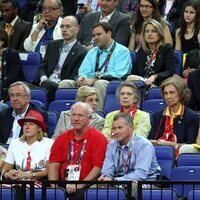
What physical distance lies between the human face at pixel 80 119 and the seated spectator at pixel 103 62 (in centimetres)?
243

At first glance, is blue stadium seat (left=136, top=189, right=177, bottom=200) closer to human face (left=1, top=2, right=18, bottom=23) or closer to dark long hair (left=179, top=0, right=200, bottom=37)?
dark long hair (left=179, top=0, right=200, bottom=37)

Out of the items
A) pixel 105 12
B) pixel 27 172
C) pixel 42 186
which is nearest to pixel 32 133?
pixel 27 172

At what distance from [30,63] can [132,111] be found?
3.57 m

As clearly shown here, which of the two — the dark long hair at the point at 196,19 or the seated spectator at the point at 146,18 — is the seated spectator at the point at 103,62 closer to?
the seated spectator at the point at 146,18

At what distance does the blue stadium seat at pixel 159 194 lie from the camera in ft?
38.1

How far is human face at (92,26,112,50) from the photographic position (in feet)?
51.3

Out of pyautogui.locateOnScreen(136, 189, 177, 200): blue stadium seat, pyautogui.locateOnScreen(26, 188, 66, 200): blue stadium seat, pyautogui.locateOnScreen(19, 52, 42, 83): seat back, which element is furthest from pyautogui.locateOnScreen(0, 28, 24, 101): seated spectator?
pyautogui.locateOnScreen(136, 189, 177, 200): blue stadium seat

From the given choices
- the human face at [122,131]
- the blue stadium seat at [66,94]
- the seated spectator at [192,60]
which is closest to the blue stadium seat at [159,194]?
the human face at [122,131]

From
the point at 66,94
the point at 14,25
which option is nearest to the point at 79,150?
the point at 66,94

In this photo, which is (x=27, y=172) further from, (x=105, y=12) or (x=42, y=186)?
(x=105, y=12)

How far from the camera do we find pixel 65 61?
16.1 m

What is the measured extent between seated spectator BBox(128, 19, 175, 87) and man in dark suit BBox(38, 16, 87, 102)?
0.97m

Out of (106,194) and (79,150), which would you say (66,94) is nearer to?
(79,150)

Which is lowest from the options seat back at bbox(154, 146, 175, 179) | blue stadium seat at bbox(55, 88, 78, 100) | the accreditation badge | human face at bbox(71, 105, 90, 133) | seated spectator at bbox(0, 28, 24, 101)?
the accreditation badge
